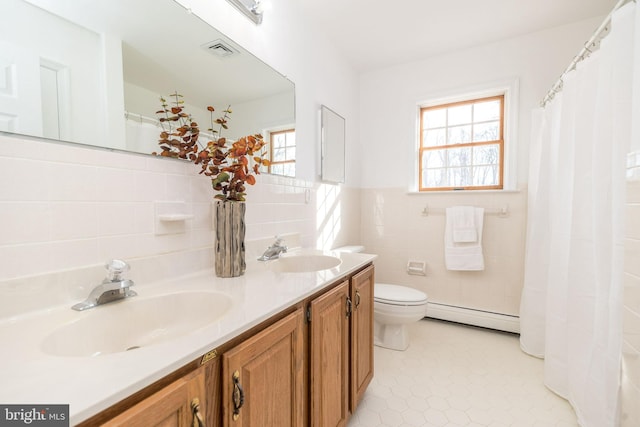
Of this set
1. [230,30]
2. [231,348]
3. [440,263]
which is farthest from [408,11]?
[231,348]

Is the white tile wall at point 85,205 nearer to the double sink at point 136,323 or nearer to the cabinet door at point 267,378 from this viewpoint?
the double sink at point 136,323

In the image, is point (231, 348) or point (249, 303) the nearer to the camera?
point (231, 348)

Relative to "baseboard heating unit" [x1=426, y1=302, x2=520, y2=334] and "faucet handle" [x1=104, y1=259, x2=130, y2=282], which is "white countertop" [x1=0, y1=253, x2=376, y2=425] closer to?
"faucet handle" [x1=104, y1=259, x2=130, y2=282]

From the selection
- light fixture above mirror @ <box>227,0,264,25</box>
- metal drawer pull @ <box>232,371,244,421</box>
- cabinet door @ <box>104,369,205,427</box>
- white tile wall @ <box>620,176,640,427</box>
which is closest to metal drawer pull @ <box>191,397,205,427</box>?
cabinet door @ <box>104,369,205,427</box>

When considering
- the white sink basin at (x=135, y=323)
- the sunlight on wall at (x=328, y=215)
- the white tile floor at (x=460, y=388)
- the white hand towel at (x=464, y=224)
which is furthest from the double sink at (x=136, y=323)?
the white hand towel at (x=464, y=224)

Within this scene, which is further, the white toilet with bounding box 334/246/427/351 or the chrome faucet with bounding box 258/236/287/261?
the white toilet with bounding box 334/246/427/351

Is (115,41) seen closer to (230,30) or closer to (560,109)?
(230,30)

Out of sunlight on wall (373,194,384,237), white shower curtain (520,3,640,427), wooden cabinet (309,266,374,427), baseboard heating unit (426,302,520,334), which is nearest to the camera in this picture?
wooden cabinet (309,266,374,427)

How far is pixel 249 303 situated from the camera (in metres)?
0.83

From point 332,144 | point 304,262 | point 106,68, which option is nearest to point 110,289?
point 106,68

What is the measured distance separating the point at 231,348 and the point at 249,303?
0.54 feet

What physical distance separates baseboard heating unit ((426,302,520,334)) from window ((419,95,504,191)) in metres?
1.09

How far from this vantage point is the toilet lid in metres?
1.97

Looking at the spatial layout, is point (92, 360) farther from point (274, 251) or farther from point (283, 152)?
point (283, 152)
